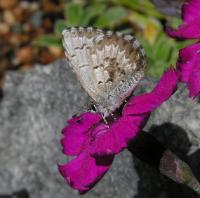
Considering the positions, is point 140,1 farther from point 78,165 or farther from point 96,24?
point 78,165

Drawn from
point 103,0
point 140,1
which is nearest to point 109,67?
point 140,1

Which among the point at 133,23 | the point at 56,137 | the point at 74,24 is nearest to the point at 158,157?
the point at 56,137

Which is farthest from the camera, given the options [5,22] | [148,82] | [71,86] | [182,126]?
[5,22]

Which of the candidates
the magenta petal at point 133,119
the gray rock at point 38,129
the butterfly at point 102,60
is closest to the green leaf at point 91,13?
the gray rock at point 38,129

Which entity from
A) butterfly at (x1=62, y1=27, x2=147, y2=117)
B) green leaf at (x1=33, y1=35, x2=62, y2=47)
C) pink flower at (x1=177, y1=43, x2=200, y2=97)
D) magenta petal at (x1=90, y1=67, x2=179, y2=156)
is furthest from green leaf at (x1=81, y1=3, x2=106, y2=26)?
magenta petal at (x1=90, y1=67, x2=179, y2=156)

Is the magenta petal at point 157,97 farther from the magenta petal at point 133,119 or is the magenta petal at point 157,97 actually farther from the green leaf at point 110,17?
the green leaf at point 110,17

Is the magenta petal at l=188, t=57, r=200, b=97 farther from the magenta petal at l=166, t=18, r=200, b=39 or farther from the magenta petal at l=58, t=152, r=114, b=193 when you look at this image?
the magenta petal at l=58, t=152, r=114, b=193

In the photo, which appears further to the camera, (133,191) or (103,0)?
(103,0)
